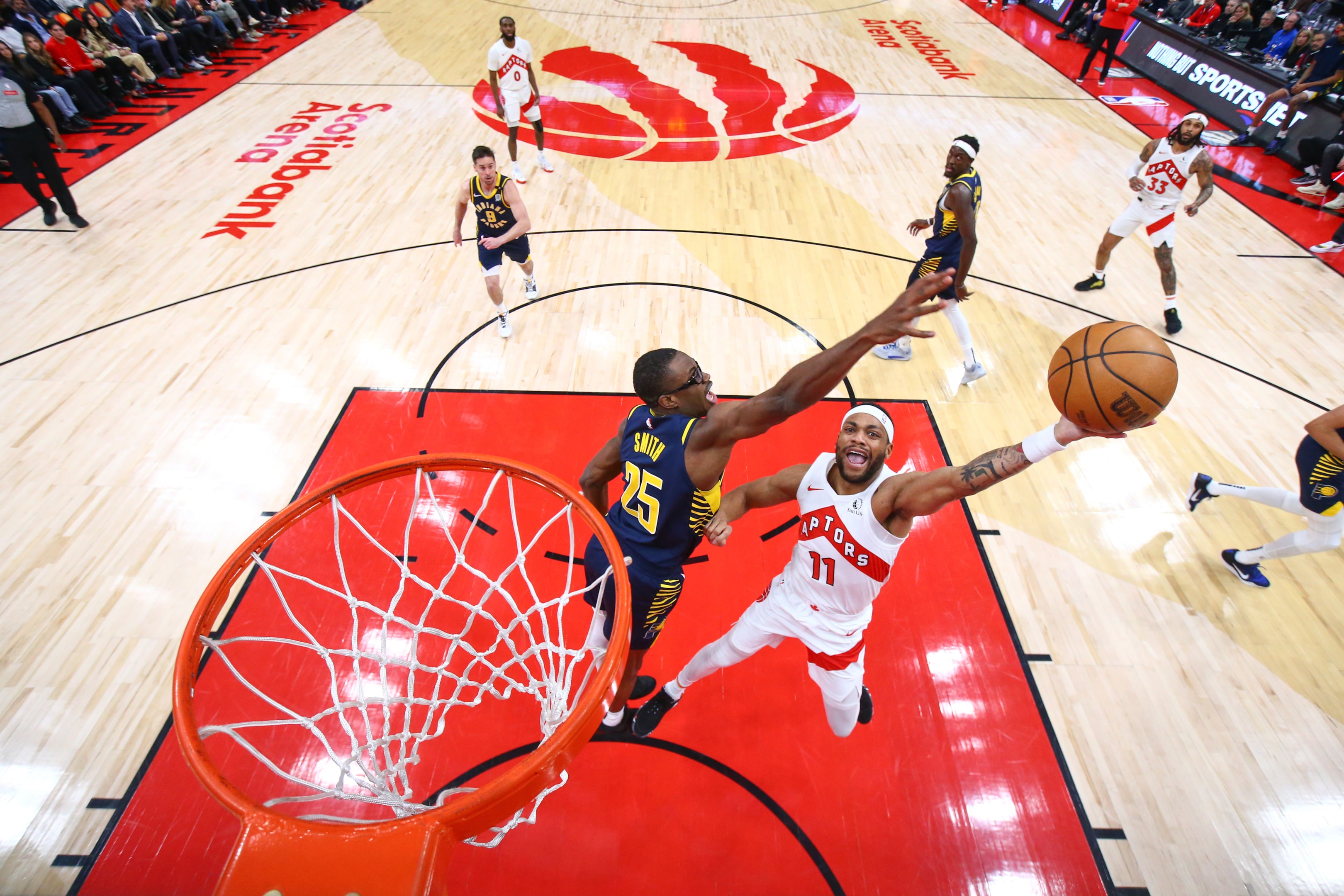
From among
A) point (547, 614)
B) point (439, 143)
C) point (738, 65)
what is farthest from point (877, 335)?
point (738, 65)

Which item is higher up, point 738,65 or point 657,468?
point 657,468

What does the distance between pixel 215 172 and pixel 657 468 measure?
28.9 ft

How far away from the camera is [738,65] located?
12.6 metres

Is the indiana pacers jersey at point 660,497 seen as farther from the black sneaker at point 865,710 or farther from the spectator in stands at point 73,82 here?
the spectator in stands at point 73,82

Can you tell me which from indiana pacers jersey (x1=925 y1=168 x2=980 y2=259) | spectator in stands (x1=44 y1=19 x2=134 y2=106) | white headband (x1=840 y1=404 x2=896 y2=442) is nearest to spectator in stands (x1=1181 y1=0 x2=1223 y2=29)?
indiana pacers jersey (x1=925 y1=168 x2=980 y2=259)

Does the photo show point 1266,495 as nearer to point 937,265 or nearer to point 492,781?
point 937,265

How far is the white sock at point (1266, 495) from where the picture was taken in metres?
4.08

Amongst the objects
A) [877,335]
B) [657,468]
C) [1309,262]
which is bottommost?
[1309,262]

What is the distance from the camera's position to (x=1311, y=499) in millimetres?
3797

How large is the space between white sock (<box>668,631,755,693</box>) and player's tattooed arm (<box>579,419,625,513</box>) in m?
0.84

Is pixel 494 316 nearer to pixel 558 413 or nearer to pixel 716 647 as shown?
pixel 558 413

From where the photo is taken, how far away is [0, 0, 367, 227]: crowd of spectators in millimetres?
6824

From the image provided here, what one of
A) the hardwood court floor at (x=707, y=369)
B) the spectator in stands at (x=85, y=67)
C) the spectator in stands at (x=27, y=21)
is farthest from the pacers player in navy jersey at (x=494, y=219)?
the spectator in stands at (x=27, y=21)

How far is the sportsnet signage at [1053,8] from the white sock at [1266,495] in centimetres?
1488
